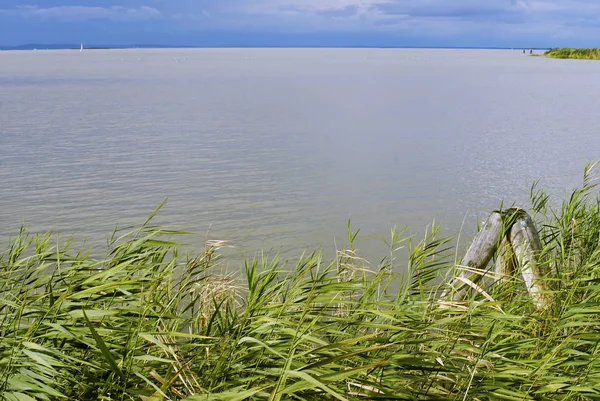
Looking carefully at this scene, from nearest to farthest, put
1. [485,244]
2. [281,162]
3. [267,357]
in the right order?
[267,357], [485,244], [281,162]

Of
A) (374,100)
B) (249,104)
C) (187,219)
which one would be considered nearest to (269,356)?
(187,219)

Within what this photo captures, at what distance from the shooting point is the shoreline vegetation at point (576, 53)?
9545 cm

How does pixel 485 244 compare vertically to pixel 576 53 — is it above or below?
below

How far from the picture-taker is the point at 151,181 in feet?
53.0

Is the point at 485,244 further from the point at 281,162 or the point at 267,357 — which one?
the point at 281,162

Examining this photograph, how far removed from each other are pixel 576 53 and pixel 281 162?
97.2 metres

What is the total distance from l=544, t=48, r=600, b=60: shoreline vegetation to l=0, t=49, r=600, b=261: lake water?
2525 inches

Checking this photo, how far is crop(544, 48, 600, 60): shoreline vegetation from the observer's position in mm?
95450

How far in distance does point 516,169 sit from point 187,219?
31.3 ft

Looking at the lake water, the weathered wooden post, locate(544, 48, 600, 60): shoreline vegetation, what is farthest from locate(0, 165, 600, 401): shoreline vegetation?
locate(544, 48, 600, 60): shoreline vegetation

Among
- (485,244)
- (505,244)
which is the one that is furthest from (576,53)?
(485,244)

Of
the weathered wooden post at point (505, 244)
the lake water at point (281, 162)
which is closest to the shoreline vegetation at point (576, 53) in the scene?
the lake water at point (281, 162)

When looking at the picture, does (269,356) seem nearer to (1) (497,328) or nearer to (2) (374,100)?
(1) (497,328)

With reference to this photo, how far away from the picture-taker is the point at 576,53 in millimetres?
103375
